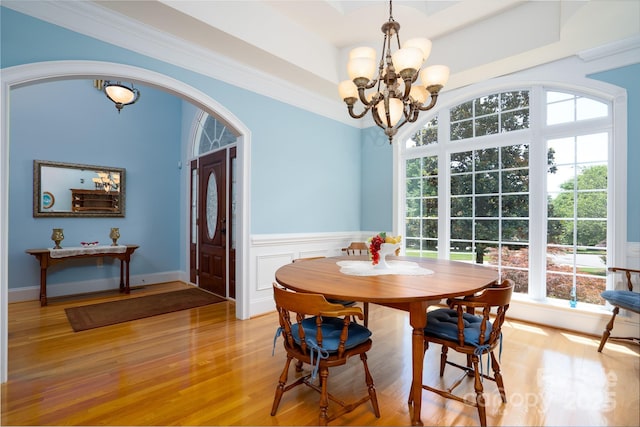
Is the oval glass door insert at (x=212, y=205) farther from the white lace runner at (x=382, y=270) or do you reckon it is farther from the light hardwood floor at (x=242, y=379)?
the white lace runner at (x=382, y=270)

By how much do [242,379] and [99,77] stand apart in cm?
276

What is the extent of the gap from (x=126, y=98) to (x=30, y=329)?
2.78m

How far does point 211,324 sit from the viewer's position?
11.3ft

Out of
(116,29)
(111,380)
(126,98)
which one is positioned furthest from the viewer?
(126,98)

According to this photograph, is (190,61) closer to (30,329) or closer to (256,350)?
(256,350)

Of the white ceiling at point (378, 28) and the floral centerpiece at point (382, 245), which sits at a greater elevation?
the white ceiling at point (378, 28)

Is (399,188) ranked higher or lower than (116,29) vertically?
lower

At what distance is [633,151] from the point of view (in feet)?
9.66

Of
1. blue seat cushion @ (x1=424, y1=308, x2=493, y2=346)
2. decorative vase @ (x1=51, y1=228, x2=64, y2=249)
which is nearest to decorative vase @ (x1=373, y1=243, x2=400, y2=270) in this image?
blue seat cushion @ (x1=424, y1=308, x2=493, y2=346)

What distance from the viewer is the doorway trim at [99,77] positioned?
2168 mm

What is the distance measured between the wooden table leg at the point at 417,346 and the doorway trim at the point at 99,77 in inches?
92.6

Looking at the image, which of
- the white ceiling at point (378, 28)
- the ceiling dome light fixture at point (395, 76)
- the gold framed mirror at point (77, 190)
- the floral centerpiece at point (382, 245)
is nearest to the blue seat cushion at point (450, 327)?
the floral centerpiece at point (382, 245)

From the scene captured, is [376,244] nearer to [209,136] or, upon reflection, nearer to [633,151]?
[633,151]

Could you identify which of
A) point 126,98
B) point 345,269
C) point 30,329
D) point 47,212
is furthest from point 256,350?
point 47,212
